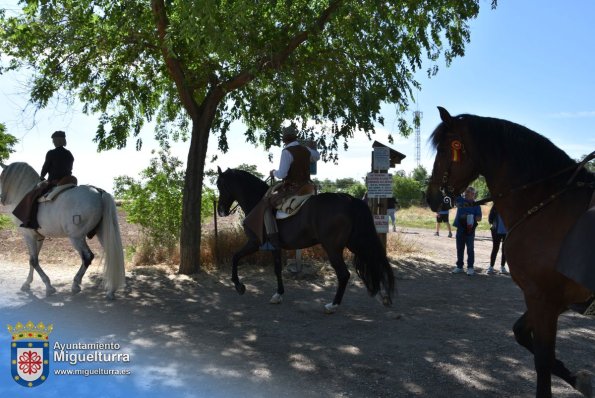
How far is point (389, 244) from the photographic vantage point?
46.1 feet

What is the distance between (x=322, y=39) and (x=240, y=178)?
13.5ft

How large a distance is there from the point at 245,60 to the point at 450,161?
6483mm

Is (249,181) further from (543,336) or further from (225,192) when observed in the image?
(543,336)

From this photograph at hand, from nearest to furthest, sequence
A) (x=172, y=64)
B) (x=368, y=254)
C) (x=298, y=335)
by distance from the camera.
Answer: (x=298, y=335) < (x=368, y=254) < (x=172, y=64)

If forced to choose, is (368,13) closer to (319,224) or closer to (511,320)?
(319,224)

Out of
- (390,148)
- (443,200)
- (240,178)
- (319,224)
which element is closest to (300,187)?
(319,224)

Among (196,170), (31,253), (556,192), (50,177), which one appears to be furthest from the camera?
(196,170)

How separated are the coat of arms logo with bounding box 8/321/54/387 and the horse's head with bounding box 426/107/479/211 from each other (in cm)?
381

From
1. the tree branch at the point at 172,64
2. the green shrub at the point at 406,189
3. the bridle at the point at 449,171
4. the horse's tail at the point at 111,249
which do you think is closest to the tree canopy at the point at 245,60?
the tree branch at the point at 172,64

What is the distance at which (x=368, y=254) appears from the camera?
7109 mm

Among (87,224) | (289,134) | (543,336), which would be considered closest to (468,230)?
(289,134)

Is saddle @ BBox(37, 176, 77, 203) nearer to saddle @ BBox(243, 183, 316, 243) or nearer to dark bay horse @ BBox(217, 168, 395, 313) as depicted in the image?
saddle @ BBox(243, 183, 316, 243)

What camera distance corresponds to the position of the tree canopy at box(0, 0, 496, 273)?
9.26 meters

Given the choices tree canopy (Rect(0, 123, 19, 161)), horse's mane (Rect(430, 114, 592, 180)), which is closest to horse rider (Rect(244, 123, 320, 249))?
horse's mane (Rect(430, 114, 592, 180))
